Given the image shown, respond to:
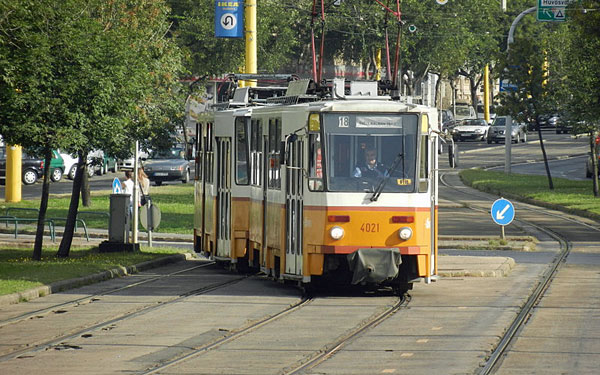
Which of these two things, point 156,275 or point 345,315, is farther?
point 156,275

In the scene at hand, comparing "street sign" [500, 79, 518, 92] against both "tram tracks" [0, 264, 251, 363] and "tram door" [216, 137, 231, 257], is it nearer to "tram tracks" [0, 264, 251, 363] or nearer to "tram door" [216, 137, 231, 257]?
"tram door" [216, 137, 231, 257]

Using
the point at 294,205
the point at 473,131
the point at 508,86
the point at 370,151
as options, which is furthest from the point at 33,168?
the point at 370,151

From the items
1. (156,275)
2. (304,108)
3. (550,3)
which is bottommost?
(156,275)

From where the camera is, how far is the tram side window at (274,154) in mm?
19703

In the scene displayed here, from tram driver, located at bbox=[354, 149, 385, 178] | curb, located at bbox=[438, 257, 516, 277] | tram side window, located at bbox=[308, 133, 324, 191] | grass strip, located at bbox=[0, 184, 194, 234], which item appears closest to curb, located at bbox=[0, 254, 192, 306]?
tram side window, located at bbox=[308, 133, 324, 191]

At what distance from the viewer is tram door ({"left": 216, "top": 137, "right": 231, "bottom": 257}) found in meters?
22.2

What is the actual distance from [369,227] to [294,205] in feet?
4.53

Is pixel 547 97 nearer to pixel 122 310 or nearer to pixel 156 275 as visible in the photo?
pixel 156 275

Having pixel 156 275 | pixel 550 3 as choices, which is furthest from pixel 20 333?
pixel 550 3

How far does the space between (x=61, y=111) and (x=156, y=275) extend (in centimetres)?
340

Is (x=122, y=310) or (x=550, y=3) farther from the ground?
(x=550, y=3)

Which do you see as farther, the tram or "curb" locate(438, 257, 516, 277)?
"curb" locate(438, 257, 516, 277)

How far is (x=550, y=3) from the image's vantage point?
41.7m

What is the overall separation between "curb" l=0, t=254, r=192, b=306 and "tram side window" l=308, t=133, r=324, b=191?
440cm
